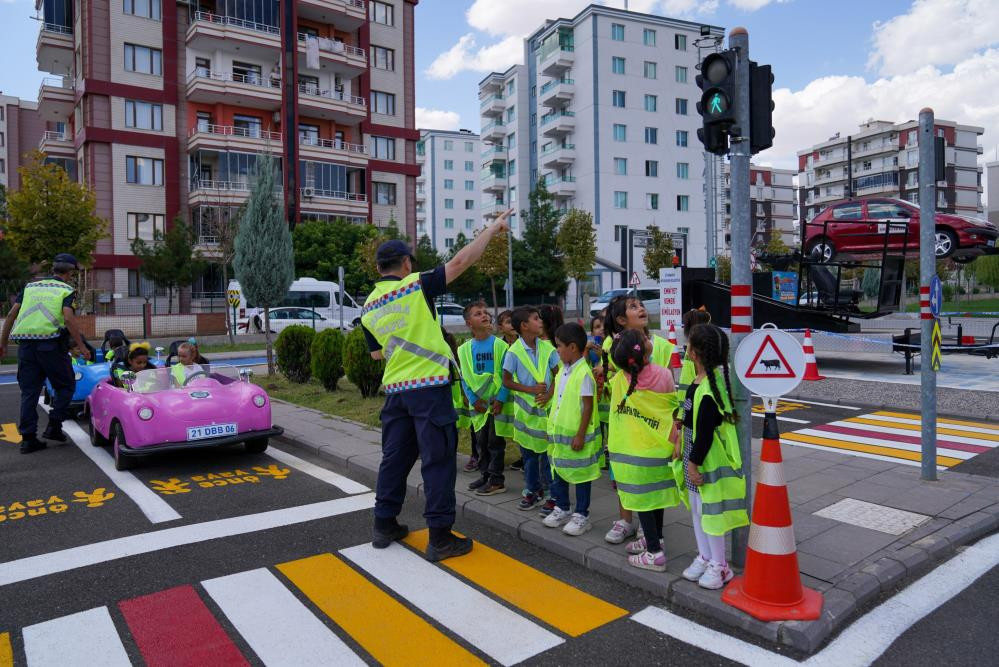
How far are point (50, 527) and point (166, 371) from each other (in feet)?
8.71

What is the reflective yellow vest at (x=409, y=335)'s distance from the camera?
4695 millimetres

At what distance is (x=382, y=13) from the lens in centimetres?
4584

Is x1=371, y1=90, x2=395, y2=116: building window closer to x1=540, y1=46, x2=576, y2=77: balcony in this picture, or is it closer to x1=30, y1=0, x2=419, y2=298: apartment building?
x1=30, y1=0, x2=419, y2=298: apartment building

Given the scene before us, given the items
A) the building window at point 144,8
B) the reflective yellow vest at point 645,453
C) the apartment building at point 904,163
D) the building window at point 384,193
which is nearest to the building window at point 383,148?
the building window at point 384,193

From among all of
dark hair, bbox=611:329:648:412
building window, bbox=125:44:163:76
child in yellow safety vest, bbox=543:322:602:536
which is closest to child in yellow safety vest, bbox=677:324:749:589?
dark hair, bbox=611:329:648:412

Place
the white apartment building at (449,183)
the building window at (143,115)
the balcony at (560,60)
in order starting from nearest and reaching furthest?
the building window at (143,115) → the balcony at (560,60) → the white apartment building at (449,183)

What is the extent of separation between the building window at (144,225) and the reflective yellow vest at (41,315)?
31.8 metres

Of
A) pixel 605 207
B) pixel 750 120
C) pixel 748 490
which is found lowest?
pixel 748 490

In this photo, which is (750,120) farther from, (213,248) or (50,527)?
(213,248)

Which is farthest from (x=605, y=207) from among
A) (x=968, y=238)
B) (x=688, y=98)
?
(x=968, y=238)

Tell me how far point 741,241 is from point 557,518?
2.31 metres

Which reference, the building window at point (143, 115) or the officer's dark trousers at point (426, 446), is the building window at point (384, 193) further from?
the officer's dark trousers at point (426, 446)

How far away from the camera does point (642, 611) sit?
394 centimetres

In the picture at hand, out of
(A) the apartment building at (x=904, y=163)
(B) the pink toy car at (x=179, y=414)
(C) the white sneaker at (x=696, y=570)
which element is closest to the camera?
(C) the white sneaker at (x=696, y=570)
